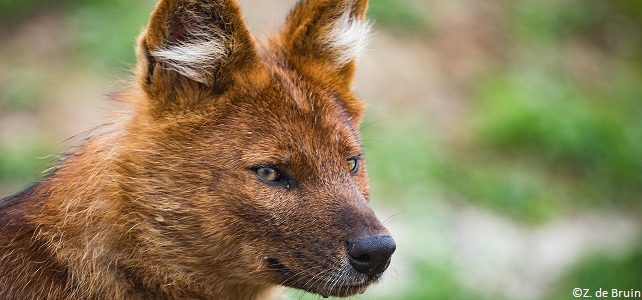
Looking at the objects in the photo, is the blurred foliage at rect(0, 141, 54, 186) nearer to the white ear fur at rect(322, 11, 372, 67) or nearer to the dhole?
the dhole

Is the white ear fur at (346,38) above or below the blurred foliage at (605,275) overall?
below

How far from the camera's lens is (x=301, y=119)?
525cm

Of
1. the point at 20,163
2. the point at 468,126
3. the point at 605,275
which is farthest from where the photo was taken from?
the point at 468,126

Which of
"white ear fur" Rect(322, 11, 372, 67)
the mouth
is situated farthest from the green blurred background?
the mouth

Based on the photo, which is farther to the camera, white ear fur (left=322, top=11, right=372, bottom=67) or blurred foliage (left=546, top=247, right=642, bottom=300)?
blurred foliage (left=546, top=247, right=642, bottom=300)

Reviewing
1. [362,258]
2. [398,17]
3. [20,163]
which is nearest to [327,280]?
[362,258]

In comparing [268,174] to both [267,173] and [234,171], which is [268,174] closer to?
[267,173]

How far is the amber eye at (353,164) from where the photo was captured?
539 centimetres

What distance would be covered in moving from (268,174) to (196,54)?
0.74m

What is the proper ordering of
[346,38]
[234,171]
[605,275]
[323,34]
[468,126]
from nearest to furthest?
[234,171] < [323,34] < [346,38] < [605,275] < [468,126]

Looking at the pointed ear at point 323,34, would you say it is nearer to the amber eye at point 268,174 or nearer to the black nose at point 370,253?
the amber eye at point 268,174

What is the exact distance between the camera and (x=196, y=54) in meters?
5.12

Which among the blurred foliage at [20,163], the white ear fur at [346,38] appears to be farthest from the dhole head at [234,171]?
the blurred foliage at [20,163]

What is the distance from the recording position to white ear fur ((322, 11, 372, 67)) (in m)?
5.77
